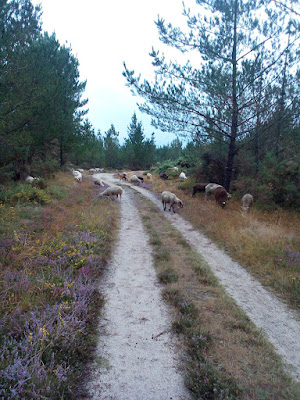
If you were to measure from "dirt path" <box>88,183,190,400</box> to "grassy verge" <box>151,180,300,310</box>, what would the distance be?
310cm

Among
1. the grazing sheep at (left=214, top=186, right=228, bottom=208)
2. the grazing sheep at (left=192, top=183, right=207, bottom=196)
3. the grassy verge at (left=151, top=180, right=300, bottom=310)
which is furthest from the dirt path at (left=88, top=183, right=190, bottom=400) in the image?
the grazing sheep at (left=192, top=183, right=207, bottom=196)

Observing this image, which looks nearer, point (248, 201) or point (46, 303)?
point (46, 303)

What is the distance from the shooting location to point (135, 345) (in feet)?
11.9

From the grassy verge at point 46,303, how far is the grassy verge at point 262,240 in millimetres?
4412

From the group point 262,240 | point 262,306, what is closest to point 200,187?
point 262,240

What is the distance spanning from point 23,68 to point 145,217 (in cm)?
997

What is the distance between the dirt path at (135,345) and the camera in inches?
114

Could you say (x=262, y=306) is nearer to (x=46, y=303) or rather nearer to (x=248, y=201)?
(x=46, y=303)

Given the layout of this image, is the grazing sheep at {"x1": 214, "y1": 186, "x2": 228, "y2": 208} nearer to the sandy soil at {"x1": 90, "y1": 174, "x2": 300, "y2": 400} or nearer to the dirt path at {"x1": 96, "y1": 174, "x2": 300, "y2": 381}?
the dirt path at {"x1": 96, "y1": 174, "x2": 300, "y2": 381}

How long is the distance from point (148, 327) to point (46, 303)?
193cm

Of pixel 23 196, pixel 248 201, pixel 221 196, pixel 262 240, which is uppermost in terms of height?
pixel 221 196

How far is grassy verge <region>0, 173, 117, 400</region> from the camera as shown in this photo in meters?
2.74

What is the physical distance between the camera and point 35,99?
42.1ft

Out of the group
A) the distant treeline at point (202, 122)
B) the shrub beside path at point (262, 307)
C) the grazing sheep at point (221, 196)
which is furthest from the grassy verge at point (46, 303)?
the grazing sheep at point (221, 196)
